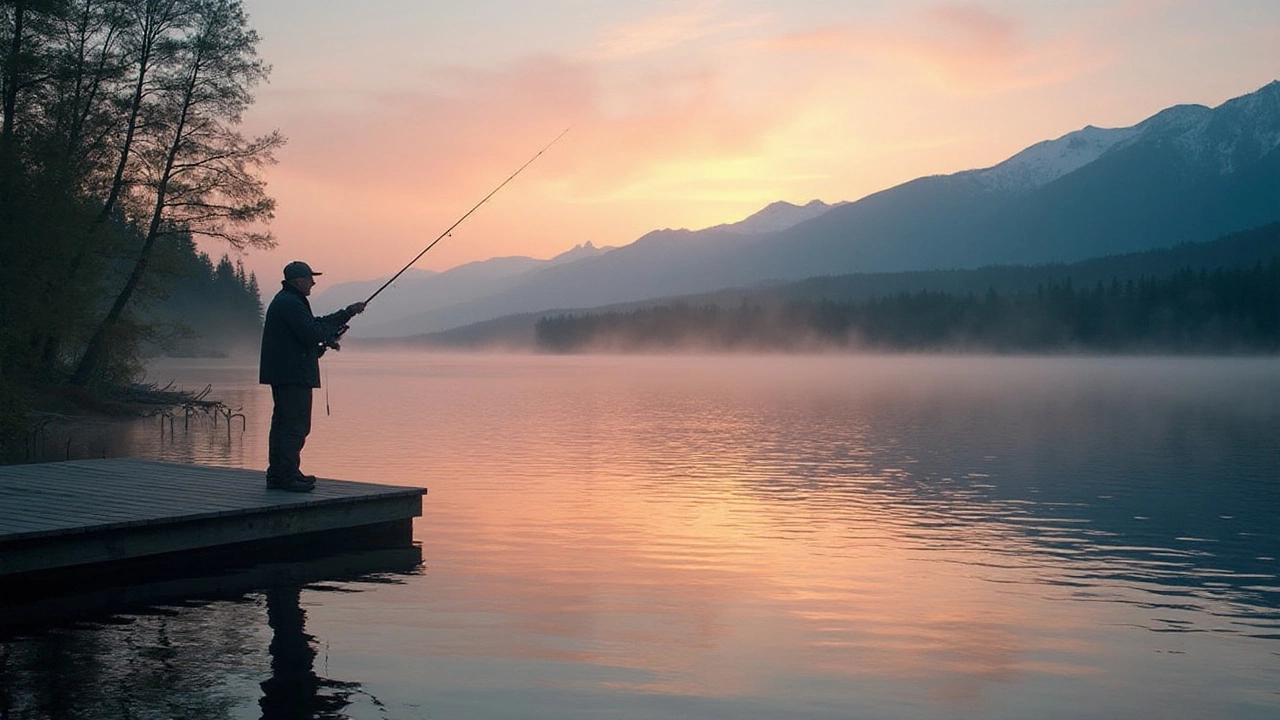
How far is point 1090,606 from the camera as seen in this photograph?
13.3 m

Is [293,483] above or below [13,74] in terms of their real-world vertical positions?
below

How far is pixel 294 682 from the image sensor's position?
962 centimetres

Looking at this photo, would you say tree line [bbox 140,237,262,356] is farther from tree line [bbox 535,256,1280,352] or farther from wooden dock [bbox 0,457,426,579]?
wooden dock [bbox 0,457,426,579]

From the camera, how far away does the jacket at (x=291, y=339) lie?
14625mm

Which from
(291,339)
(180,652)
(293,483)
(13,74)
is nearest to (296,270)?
(291,339)

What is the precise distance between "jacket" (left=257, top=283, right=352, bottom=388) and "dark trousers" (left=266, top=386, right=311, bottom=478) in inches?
6.4

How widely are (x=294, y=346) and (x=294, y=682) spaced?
6122 millimetres

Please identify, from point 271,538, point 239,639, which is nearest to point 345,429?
point 271,538

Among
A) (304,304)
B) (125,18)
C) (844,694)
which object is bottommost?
(844,694)

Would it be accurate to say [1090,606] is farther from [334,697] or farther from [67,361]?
[67,361]

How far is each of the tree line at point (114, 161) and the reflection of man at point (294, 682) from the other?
22822 millimetres

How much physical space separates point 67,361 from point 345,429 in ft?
48.2

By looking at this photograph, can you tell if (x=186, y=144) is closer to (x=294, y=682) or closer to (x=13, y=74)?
(x=13, y=74)

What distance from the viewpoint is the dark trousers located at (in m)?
15.0
